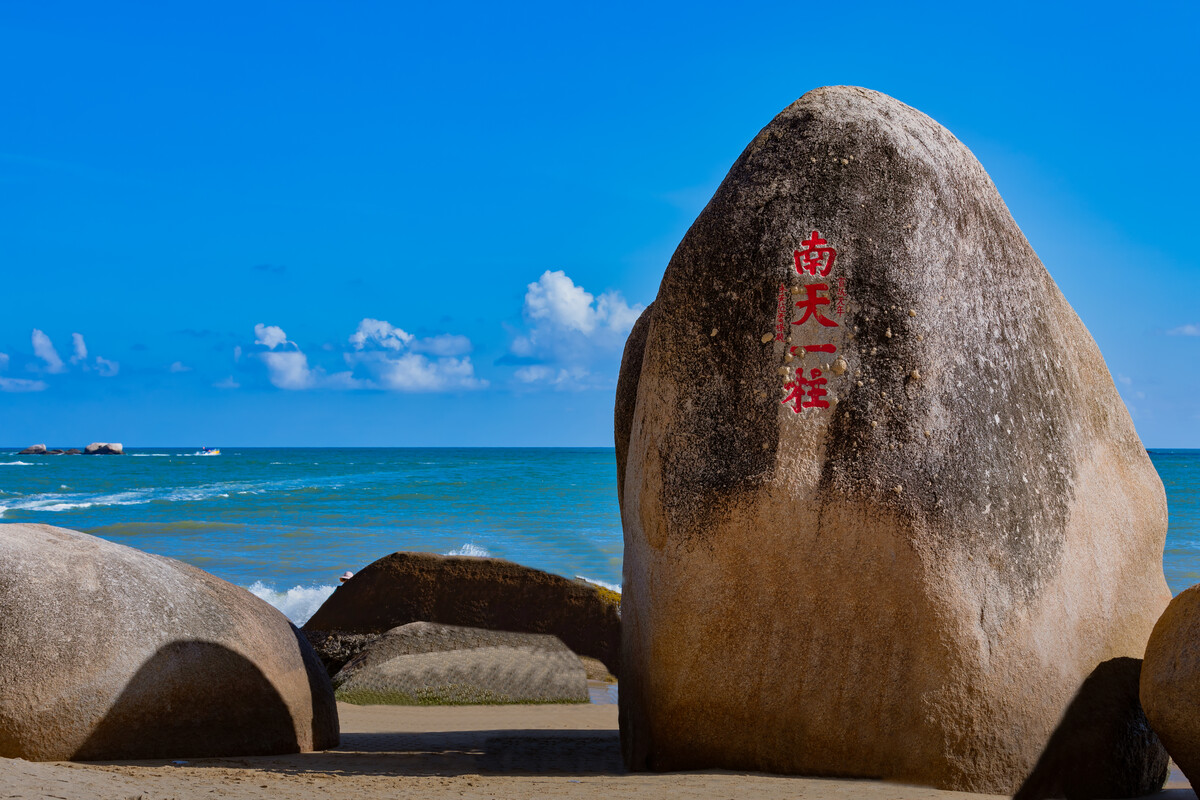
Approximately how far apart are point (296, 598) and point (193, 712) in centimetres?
781

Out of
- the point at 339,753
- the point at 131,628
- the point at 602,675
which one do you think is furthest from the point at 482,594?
the point at 131,628

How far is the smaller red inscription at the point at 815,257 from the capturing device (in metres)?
4.16

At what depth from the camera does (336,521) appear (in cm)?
2325

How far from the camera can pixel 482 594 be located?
888 cm

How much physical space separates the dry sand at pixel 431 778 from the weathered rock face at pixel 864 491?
28 centimetres

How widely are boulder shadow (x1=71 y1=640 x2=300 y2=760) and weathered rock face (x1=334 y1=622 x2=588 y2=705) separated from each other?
2364 mm

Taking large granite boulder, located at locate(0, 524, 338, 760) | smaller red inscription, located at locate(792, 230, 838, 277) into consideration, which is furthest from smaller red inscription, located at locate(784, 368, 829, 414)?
large granite boulder, located at locate(0, 524, 338, 760)

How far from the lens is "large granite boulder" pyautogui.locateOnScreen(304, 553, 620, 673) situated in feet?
28.8

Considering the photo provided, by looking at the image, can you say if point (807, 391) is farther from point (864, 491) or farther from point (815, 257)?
point (815, 257)

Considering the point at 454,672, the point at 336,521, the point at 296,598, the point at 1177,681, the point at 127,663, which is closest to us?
the point at 1177,681

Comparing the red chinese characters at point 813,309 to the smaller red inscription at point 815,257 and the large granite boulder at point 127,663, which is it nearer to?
the smaller red inscription at point 815,257

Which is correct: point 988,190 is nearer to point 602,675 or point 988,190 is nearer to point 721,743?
point 721,743

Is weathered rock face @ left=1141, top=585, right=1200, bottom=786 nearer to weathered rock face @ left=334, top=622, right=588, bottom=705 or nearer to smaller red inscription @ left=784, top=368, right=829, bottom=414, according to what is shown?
smaller red inscription @ left=784, top=368, right=829, bottom=414

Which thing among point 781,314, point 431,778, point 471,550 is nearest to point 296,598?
point 471,550
